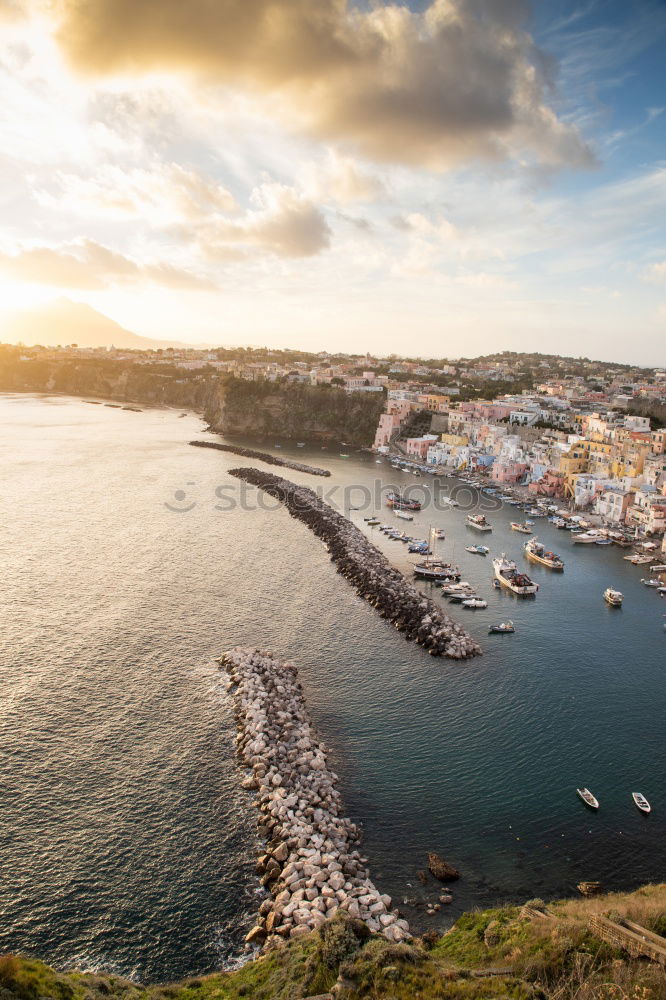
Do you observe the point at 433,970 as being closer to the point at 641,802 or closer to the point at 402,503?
the point at 641,802

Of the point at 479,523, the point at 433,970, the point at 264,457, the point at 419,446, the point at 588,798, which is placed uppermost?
the point at 419,446

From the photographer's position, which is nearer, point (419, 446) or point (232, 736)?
point (232, 736)

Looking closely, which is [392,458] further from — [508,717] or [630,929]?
[630,929]

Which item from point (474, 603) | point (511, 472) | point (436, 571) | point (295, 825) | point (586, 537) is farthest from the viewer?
point (511, 472)

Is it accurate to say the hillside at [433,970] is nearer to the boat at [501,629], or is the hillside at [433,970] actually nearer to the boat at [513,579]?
the boat at [501,629]

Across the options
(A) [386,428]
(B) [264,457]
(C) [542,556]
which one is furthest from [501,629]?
(A) [386,428]

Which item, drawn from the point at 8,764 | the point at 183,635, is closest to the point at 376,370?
the point at 183,635

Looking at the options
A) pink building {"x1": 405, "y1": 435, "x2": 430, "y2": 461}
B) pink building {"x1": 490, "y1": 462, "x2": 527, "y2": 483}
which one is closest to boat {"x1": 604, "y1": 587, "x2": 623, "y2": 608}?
pink building {"x1": 490, "y1": 462, "x2": 527, "y2": 483}
